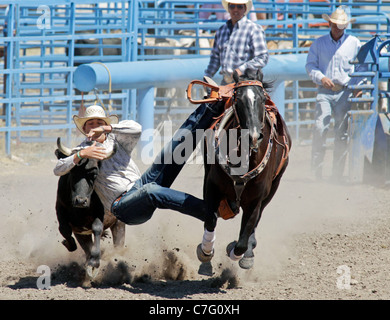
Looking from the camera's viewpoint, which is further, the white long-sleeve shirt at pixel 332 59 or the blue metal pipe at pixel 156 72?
the blue metal pipe at pixel 156 72

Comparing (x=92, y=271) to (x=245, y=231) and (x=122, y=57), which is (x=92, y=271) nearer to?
(x=245, y=231)

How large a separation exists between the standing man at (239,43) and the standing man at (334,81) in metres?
1.82

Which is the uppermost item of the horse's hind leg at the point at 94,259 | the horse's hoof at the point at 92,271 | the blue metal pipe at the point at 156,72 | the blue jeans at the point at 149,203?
the blue metal pipe at the point at 156,72

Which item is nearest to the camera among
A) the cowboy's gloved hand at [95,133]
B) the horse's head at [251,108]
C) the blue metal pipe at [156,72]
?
the horse's head at [251,108]

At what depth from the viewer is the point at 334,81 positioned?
859 centimetres

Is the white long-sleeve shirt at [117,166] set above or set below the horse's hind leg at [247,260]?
above

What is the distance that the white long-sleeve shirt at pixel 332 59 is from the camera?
8.59 metres

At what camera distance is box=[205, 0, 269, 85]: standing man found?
691 centimetres

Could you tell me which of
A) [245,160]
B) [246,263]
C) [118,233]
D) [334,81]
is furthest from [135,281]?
[334,81]

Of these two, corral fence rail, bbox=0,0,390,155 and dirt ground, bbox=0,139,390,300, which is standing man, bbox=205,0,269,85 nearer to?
dirt ground, bbox=0,139,390,300

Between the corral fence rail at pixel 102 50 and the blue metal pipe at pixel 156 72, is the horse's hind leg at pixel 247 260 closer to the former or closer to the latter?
A: the blue metal pipe at pixel 156 72

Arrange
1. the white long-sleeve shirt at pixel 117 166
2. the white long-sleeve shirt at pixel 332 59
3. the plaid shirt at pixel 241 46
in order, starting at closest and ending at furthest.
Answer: the white long-sleeve shirt at pixel 117 166 → the plaid shirt at pixel 241 46 → the white long-sleeve shirt at pixel 332 59

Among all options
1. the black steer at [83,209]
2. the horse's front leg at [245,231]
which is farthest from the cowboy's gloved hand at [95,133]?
the horse's front leg at [245,231]

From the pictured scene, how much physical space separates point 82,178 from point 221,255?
1538 millimetres
